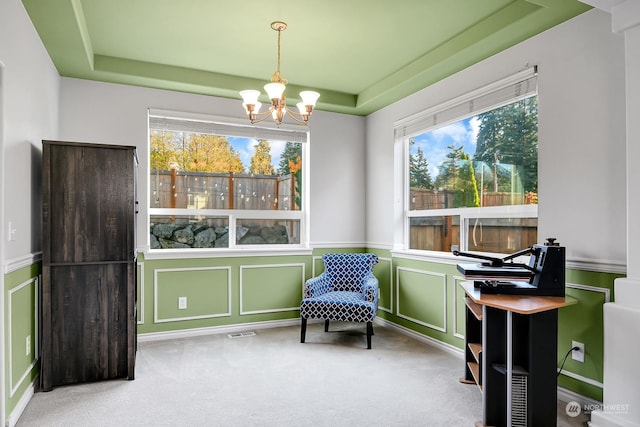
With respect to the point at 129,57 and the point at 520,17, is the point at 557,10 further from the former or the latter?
the point at 129,57

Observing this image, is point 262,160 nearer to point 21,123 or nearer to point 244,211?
point 244,211

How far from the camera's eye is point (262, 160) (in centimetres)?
474

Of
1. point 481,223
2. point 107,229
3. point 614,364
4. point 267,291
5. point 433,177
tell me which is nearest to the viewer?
point 614,364

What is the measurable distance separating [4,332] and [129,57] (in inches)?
99.5

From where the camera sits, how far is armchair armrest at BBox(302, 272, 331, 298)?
4.17m

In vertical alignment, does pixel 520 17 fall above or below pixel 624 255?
above

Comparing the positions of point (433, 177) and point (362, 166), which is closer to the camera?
point (433, 177)

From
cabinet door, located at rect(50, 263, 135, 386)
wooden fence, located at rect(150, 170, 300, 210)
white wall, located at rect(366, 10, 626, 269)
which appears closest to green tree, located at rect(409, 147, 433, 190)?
white wall, located at rect(366, 10, 626, 269)

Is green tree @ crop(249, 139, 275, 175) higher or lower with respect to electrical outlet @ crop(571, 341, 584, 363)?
higher

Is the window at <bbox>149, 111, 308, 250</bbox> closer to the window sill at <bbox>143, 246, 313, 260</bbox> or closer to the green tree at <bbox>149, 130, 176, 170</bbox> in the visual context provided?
the green tree at <bbox>149, 130, 176, 170</bbox>

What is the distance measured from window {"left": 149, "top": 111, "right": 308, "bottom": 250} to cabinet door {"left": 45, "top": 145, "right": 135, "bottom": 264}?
3.81 ft

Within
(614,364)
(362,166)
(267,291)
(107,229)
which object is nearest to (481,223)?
(614,364)

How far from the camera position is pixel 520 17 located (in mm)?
2764

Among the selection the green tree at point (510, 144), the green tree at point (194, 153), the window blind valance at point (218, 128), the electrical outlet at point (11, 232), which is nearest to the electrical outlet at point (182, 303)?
the green tree at point (194, 153)
